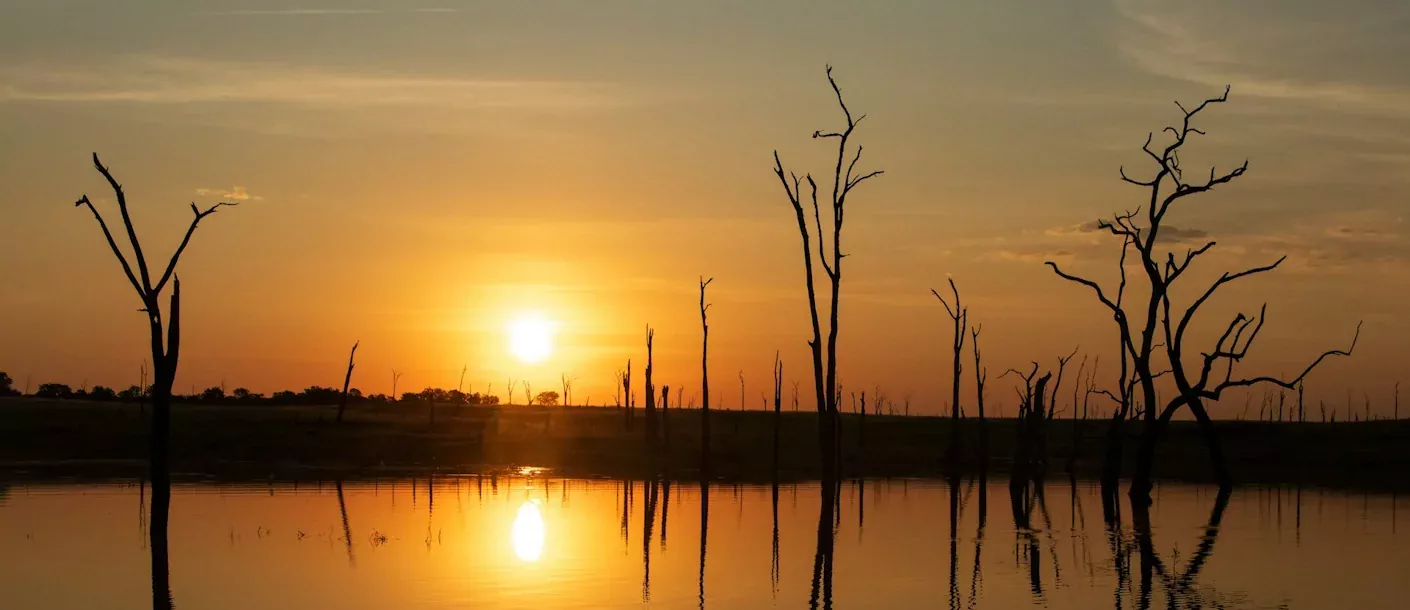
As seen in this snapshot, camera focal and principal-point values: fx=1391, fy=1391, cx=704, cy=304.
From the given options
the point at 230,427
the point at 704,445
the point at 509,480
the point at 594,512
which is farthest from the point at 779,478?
the point at 230,427

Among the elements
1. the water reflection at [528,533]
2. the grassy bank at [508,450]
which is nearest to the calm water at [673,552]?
the water reflection at [528,533]

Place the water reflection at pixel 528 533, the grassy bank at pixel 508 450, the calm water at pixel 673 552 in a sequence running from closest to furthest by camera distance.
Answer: the calm water at pixel 673 552 → the water reflection at pixel 528 533 → the grassy bank at pixel 508 450

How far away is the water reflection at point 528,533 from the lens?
25484 mm

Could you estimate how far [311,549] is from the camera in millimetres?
26281

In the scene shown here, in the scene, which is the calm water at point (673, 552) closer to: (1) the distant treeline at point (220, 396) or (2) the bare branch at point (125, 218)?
(2) the bare branch at point (125, 218)

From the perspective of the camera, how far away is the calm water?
67.1 ft

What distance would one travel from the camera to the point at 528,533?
29281 mm

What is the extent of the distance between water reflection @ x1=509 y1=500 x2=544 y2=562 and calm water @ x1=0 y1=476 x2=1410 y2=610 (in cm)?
7

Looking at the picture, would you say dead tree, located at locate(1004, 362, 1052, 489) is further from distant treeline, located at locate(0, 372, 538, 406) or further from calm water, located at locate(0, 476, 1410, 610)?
distant treeline, located at locate(0, 372, 538, 406)

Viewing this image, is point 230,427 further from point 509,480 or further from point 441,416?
point 509,480

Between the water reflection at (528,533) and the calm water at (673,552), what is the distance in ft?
0.22

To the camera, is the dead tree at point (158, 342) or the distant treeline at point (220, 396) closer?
the dead tree at point (158, 342)

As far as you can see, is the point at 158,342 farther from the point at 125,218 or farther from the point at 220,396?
the point at 220,396

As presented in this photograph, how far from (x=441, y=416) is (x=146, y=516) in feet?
229
